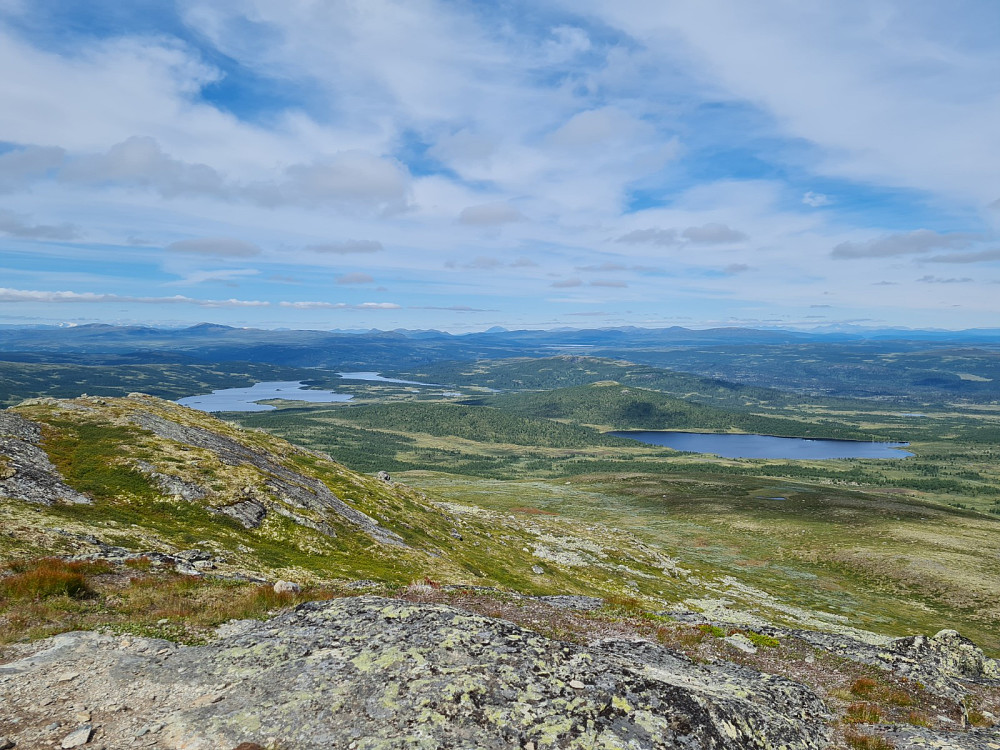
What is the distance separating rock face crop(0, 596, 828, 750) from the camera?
12641 millimetres

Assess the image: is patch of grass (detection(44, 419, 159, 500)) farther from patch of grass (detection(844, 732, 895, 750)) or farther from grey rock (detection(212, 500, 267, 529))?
patch of grass (detection(844, 732, 895, 750))

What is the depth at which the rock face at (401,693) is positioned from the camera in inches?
498

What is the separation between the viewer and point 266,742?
12180mm

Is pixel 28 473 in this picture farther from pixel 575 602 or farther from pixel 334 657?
pixel 575 602

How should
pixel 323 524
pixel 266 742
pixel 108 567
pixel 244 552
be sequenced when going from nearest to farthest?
1. pixel 266 742
2. pixel 108 567
3. pixel 244 552
4. pixel 323 524

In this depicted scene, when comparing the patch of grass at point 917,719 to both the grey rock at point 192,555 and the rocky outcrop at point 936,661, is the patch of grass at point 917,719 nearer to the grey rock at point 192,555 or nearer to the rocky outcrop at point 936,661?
the rocky outcrop at point 936,661

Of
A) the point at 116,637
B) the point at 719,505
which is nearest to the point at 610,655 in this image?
the point at 116,637

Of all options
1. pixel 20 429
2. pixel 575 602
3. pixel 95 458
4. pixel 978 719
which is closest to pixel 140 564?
pixel 95 458

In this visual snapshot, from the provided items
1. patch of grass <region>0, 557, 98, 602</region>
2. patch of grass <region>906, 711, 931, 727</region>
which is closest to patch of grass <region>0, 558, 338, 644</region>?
patch of grass <region>0, 557, 98, 602</region>

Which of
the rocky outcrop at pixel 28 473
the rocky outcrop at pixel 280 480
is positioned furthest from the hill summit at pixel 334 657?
the rocky outcrop at pixel 280 480

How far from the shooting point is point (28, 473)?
32.5 m

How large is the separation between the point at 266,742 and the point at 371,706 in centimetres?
263

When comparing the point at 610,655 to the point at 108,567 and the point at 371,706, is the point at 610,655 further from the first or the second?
the point at 108,567

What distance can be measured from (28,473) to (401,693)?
33520mm
